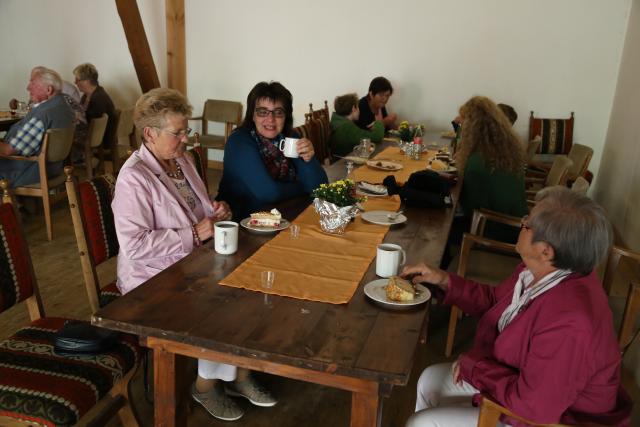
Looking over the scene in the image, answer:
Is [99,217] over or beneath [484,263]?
over

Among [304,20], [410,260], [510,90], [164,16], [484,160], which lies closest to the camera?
[410,260]

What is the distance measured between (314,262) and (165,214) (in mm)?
562

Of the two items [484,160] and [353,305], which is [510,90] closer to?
[484,160]

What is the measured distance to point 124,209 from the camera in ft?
5.86

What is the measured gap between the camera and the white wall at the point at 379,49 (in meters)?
5.01

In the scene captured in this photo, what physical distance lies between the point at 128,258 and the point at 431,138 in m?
3.41

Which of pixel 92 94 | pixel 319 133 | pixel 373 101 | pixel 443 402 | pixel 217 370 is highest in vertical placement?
pixel 373 101

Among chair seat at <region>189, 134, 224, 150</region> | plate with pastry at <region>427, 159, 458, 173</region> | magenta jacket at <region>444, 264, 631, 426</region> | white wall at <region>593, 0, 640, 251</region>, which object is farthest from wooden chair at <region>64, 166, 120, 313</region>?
chair seat at <region>189, 134, 224, 150</region>

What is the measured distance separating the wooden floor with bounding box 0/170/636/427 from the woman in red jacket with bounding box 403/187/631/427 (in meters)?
0.70

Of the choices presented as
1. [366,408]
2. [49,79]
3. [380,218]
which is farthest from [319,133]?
[366,408]

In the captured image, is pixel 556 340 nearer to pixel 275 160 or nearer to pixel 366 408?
pixel 366 408

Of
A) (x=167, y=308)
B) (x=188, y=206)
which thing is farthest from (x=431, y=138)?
(x=167, y=308)

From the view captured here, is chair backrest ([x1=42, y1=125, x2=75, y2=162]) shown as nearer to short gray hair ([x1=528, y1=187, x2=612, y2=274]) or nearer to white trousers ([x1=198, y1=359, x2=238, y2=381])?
white trousers ([x1=198, y1=359, x2=238, y2=381])

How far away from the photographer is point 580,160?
3.89 m
